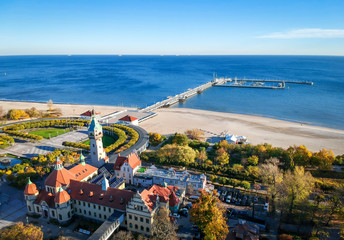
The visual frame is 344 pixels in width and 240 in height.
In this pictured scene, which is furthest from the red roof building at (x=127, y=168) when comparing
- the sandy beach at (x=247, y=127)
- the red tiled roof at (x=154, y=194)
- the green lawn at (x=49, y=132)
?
the green lawn at (x=49, y=132)

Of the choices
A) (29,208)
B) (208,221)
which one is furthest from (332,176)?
(29,208)

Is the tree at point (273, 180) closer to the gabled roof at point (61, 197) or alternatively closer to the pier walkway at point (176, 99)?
the gabled roof at point (61, 197)

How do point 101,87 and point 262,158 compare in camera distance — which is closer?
point 262,158

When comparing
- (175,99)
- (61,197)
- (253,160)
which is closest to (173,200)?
(61,197)

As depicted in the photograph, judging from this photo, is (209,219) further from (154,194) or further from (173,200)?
(154,194)

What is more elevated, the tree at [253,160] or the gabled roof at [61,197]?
the gabled roof at [61,197]

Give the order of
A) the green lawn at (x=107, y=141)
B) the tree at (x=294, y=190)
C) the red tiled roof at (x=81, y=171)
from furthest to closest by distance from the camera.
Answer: the green lawn at (x=107, y=141)
the red tiled roof at (x=81, y=171)
the tree at (x=294, y=190)

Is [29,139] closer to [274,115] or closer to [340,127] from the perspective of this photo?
[274,115]
